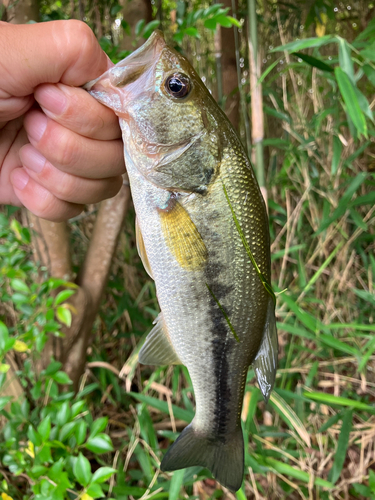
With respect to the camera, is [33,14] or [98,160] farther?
[33,14]

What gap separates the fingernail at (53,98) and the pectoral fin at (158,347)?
51 cm

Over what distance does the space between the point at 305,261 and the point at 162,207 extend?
1.36 m

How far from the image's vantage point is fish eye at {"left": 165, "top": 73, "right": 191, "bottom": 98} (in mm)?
701

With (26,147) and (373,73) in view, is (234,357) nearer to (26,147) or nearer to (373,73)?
(26,147)

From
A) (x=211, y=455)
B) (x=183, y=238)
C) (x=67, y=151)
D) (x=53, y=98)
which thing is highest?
(x=53, y=98)

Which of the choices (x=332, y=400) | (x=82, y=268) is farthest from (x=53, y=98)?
(x=332, y=400)

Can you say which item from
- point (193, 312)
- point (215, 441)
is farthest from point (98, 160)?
point (215, 441)

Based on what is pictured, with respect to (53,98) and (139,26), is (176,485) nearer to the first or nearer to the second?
(53,98)

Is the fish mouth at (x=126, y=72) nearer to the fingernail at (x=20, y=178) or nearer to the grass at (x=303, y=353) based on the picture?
the fingernail at (x=20, y=178)

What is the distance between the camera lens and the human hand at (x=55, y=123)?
0.67 metres

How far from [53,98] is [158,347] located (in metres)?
0.61

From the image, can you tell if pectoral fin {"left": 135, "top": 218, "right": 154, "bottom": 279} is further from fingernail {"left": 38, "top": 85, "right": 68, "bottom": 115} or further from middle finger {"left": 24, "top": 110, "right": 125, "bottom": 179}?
fingernail {"left": 38, "top": 85, "right": 68, "bottom": 115}

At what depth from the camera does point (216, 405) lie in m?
0.82

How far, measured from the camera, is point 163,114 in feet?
2.35
